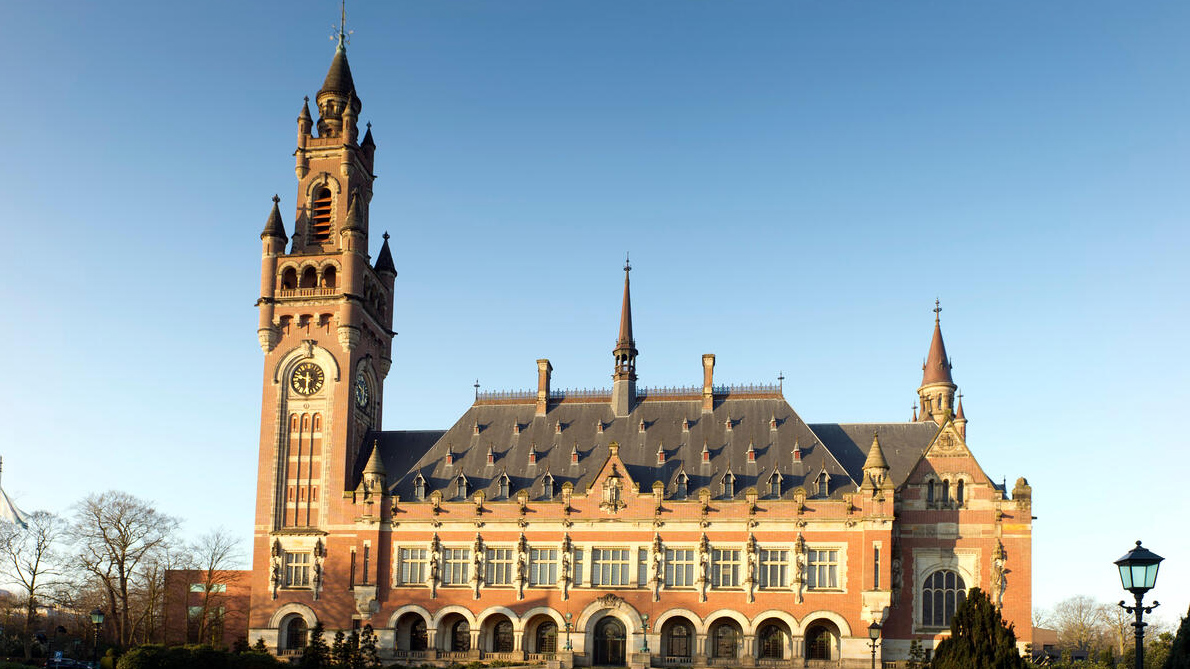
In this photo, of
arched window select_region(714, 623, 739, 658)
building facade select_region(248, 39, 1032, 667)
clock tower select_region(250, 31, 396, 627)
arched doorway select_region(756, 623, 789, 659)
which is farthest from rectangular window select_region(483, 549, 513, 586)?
arched doorway select_region(756, 623, 789, 659)

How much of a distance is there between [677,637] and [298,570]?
26.4 metres

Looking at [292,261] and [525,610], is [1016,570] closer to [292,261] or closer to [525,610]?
[525,610]

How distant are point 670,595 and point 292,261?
36385 millimetres

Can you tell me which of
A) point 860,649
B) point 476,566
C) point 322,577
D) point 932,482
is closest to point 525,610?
point 476,566

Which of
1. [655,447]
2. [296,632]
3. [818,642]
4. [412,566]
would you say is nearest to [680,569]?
[655,447]

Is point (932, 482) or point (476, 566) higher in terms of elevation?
point (932, 482)

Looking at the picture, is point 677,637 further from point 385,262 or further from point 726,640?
point 385,262

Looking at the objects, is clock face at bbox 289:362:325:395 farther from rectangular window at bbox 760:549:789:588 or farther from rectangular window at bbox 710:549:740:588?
rectangular window at bbox 760:549:789:588

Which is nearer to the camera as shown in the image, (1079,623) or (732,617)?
(732,617)

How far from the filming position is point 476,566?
71375mm

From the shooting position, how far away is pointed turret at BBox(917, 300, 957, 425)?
79562mm

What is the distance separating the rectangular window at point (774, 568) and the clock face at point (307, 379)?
110ft

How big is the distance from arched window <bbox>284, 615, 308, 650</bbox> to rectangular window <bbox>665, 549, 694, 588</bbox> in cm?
2545

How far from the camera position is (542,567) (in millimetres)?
71188
